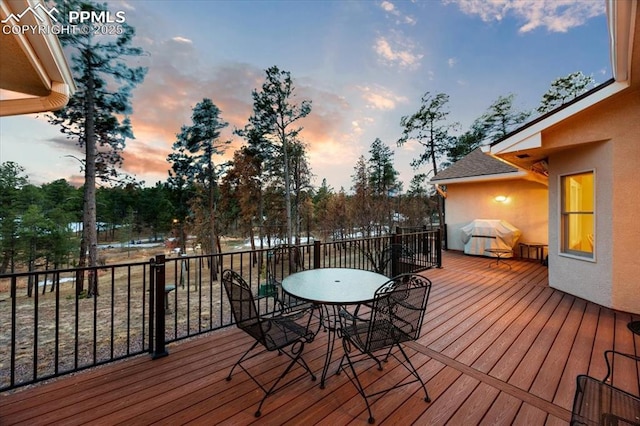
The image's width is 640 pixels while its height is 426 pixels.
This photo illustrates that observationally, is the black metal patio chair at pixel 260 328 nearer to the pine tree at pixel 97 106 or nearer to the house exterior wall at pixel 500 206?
the house exterior wall at pixel 500 206

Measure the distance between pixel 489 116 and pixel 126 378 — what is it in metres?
19.5

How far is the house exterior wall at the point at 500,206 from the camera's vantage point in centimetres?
772

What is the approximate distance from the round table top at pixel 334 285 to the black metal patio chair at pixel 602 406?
1296 millimetres

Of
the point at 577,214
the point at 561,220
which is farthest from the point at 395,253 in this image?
the point at 577,214

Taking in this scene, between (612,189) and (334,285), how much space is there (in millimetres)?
4506

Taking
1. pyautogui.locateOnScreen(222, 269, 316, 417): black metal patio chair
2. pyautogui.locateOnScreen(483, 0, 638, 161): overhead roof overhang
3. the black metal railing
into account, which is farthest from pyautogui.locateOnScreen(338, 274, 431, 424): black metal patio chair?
pyautogui.locateOnScreen(483, 0, 638, 161): overhead roof overhang

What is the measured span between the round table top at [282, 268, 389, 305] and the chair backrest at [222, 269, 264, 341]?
1.29 ft

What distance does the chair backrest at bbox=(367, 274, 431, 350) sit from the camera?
198 cm

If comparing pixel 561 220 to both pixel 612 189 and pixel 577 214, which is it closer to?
pixel 577 214

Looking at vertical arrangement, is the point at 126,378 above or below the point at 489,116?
below

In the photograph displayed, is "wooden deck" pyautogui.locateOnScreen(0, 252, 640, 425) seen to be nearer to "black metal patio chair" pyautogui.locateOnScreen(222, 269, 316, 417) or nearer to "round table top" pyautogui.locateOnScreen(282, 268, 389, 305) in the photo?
"black metal patio chair" pyautogui.locateOnScreen(222, 269, 316, 417)

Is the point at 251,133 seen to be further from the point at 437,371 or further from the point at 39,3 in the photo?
the point at 437,371

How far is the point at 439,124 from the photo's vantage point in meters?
14.7

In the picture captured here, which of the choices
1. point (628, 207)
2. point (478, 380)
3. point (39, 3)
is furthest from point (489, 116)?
point (39, 3)
